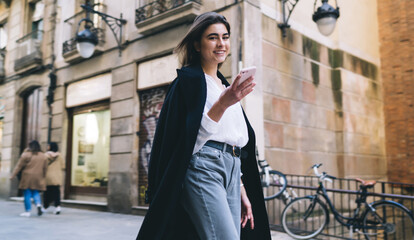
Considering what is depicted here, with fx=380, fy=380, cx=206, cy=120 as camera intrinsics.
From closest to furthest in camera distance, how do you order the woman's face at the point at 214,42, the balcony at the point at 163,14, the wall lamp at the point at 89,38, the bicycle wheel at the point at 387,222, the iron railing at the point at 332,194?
the woman's face at the point at 214,42 → the bicycle wheel at the point at 387,222 → the iron railing at the point at 332,194 → the balcony at the point at 163,14 → the wall lamp at the point at 89,38

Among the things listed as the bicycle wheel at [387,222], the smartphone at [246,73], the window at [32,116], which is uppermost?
the window at [32,116]

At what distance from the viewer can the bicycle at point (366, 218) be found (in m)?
6.04

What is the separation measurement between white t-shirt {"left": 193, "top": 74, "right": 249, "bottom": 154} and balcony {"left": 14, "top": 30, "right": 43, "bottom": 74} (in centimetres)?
1248

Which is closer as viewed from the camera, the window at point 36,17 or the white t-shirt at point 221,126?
the white t-shirt at point 221,126

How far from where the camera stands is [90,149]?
11.6 m

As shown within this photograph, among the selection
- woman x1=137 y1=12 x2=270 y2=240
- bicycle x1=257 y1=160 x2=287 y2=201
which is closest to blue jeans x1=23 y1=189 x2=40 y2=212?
bicycle x1=257 y1=160 x2=287 y2=201

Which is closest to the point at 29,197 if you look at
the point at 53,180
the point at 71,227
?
the point at 53,180

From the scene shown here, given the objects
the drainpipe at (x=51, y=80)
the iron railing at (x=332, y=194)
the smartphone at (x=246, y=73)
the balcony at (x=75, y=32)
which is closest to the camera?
the smartphone at (x=246, y=73)

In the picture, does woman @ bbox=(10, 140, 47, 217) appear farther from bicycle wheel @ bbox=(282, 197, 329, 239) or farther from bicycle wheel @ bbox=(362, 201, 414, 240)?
bicycle wheel @ bbox=(362, 201, 414, 240)

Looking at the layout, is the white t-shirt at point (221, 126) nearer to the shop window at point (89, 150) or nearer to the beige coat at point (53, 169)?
the beige coat at point (53, 169)

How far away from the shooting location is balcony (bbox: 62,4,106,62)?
35.4 ft

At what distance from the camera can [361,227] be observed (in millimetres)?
6246

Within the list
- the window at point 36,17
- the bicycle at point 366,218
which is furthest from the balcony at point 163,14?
the window at point 36,17

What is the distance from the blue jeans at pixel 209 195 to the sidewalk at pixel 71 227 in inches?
176
